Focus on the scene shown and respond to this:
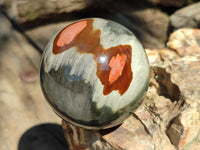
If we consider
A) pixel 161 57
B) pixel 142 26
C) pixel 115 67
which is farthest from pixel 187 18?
pixel 115 67

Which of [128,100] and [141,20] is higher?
[128,100]

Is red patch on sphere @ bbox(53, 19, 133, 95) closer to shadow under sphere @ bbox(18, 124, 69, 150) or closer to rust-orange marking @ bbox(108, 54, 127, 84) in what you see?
rust-orange marking @ bbox(108, 54, 127, 84)

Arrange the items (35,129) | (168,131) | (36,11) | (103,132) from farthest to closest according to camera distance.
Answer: (36,11) → (35,129) → (103,132) → (168,131)

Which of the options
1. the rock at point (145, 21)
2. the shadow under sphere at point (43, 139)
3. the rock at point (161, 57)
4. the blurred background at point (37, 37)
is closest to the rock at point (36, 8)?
the blurred background at point (37, 37)

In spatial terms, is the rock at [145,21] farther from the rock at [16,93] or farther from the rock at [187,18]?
the rock at [16,93]

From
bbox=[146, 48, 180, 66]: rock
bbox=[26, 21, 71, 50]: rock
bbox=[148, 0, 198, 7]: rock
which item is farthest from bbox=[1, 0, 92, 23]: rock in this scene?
bbox=[146, 48, 180, 66]: rock

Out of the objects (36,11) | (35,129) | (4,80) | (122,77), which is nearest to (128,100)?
(122,77)

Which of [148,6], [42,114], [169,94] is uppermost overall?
[169,94]

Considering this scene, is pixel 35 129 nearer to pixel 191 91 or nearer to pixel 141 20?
pixel 191 91
